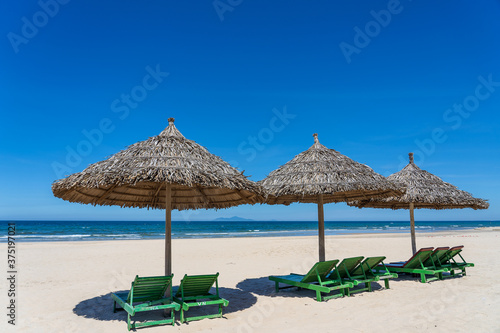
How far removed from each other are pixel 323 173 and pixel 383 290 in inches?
103

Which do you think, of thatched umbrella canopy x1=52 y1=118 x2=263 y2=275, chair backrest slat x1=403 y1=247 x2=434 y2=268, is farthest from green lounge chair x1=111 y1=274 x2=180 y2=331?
chair backrest slat x1=403 y1=247 x2=434 y2=268

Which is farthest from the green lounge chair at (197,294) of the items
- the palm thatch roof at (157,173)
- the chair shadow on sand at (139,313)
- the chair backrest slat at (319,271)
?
the chair backrest slat at (319,271)

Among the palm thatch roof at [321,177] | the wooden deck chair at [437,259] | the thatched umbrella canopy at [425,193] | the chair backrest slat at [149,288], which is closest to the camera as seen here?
the chair backrest slat at [149,288]

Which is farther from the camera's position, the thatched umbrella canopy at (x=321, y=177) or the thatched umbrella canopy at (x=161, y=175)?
the thatched umbrella canopy at (x=321, y=177)

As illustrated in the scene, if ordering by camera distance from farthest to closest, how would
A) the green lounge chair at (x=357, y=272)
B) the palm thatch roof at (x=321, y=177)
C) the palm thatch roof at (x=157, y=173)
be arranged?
the green lounge chair at (x=357, y=272) < the palm thatch roof at (x=321, y=177) < the palm thatch roof at (x=157, y=173)

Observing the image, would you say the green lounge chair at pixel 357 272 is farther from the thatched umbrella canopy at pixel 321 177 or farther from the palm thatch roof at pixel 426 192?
the palm thatch roof at pixel 426 192

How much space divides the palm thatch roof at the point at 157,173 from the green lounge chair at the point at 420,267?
12.9 ft

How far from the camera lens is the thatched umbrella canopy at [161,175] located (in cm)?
466

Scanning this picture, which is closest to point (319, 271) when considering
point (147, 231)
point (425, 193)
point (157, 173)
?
point (157, 173)

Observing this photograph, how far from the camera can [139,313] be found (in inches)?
215

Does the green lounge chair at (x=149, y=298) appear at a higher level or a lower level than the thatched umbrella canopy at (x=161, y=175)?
lower

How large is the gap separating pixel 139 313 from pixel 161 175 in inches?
91.2

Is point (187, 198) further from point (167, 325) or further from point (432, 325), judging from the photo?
A: point (432, 325)

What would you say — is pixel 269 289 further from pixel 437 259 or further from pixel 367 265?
pixel 437 259
